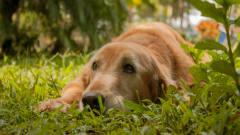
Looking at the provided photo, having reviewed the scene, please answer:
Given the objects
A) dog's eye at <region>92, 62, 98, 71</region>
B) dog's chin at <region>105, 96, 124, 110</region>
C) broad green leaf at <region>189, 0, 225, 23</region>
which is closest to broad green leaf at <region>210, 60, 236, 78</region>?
broad green leaf at <region>189, 0, 225, 23</region>

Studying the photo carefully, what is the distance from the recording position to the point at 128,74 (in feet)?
9.21

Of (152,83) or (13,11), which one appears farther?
(13,11)

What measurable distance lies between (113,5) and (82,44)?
137 centimetres

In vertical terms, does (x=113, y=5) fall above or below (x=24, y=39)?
above

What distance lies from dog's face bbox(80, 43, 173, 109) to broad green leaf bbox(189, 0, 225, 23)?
123cm

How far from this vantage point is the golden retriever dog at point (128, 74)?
7.86 ft

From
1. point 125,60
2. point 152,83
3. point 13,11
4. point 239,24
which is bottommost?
point 152,83

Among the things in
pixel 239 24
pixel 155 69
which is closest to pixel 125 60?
pixel 155 69

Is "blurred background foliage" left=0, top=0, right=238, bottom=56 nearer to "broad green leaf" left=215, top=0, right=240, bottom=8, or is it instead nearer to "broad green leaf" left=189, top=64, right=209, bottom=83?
"broad green leaf" left=189, top=64, right=209, bottom=83

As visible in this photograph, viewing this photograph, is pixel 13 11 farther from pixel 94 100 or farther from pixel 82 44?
pixel 94 100

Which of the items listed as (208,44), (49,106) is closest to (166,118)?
(208,44)

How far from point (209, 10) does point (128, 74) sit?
4.74 ft

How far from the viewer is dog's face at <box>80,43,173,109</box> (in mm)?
2621

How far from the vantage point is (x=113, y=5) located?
753 cm
